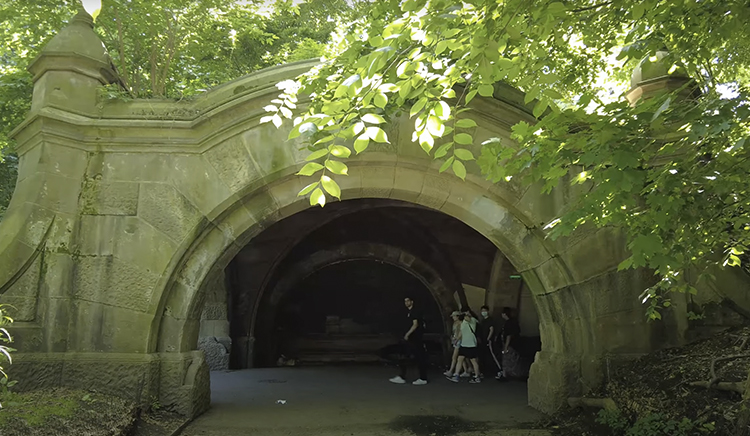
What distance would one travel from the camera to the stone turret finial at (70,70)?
5.23 m

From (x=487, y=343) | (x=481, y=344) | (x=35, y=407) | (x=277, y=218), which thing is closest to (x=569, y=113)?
(x=277, y=218)

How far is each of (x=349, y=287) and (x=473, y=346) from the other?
4.32 meters

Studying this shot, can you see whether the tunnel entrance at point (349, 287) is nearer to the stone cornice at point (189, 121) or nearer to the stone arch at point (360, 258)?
the stone arch at point (360, 258)

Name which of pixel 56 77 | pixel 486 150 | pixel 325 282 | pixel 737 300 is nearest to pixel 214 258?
pixel 56 77

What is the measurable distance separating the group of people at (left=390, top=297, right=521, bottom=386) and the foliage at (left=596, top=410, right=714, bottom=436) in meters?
3.67

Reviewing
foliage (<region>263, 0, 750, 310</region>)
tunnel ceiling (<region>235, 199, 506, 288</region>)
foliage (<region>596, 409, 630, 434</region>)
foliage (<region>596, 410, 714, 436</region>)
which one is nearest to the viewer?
foliage (<region>263, 0, 750, 310</region>)

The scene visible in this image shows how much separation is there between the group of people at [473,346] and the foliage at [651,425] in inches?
144

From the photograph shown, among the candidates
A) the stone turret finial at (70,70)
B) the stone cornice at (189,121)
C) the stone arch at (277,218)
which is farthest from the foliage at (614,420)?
the stone turret finial at (70,70)

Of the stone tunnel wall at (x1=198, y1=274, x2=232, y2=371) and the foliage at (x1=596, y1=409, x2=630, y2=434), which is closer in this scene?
the foliage at (x1=596, y1=409, x2=630, y2=434)

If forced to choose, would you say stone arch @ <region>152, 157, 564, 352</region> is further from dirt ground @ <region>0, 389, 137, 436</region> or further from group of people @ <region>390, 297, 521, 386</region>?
group of people @ <region>390, 297, 521, 386</region>

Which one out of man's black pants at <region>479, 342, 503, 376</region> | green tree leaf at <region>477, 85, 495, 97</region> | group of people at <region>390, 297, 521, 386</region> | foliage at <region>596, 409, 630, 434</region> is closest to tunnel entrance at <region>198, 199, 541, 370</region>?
group of people at <region>390, 297, 521, 386</region>

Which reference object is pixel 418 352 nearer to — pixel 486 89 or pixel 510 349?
pixel 510 349

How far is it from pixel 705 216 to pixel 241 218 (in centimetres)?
396

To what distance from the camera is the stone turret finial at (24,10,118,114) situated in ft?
17.1
